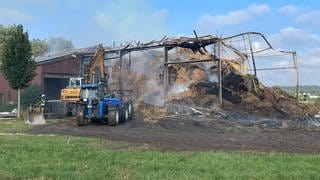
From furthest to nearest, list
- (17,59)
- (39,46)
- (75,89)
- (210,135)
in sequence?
(39,46)
(17,59)
(75,89)
(210,135)

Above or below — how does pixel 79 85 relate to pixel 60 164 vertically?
above

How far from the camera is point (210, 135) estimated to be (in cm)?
2584

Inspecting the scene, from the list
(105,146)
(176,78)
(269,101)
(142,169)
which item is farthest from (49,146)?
(176,78)

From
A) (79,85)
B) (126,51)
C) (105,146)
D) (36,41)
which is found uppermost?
(36,41)

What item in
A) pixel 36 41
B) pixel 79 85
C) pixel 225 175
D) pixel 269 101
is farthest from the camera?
pixel 36 41

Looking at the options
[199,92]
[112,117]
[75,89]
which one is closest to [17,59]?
[75,89]

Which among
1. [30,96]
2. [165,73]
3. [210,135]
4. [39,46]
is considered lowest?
[210,135]

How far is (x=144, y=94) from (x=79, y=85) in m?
10.6

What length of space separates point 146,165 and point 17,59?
31075 millimetres

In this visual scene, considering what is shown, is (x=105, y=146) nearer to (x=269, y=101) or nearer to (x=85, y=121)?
(x=85, y=121)

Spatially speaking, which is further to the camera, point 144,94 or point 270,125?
point 144,94

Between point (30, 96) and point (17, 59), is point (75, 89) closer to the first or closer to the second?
point (17, 59)

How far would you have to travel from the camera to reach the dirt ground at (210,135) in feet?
64.7

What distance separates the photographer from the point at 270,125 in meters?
31.9
